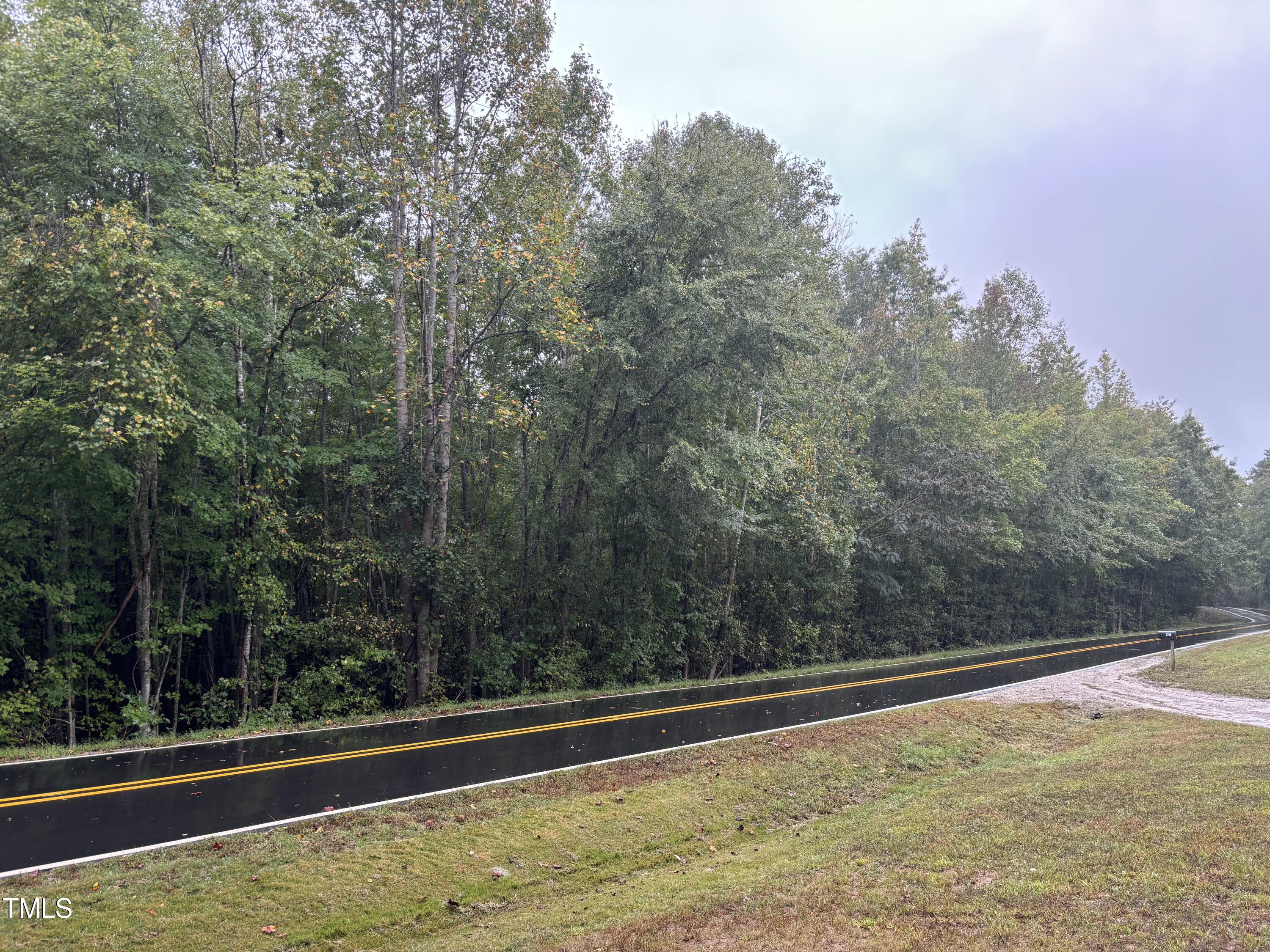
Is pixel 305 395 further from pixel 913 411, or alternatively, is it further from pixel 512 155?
pixel 913 411

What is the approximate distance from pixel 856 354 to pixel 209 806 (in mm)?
27843

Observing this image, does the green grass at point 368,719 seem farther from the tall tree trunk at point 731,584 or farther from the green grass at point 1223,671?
the green grass at point 1223,671

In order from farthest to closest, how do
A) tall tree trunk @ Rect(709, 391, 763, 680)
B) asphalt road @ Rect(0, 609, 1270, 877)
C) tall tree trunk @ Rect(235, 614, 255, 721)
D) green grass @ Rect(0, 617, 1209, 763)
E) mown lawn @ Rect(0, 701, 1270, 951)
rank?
tall tree trunk @ Rect(709, 391, 763, 680) < tall tree trunk @ Rect(235, 614, 255, 721) < green grass @ Rect(0, 617, 1209, 763) < asphalt road @ Rect(0, 609, 1270, 877) < mown lawn @ Rect(0, 701, 1270, 951)

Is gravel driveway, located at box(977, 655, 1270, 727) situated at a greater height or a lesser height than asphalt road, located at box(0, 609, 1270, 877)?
lesser

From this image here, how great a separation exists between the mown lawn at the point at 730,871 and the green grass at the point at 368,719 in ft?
16.3

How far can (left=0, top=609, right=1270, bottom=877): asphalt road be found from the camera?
294 inches

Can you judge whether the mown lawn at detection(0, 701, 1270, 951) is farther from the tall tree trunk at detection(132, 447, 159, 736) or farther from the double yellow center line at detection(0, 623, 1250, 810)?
the tall tree trunk at detection(132, 447, 159, 736)


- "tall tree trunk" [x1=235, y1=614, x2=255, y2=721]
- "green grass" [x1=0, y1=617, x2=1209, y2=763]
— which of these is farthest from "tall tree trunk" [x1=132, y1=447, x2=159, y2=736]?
"tall tree trunk" [x1=235, y1=614, x2=255, y2=721]

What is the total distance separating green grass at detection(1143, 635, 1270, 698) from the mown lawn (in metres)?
9.82

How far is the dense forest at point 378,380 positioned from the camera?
451 inches

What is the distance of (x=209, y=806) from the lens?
26.7 ft

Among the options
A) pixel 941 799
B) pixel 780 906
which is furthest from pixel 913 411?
pixel 780 906

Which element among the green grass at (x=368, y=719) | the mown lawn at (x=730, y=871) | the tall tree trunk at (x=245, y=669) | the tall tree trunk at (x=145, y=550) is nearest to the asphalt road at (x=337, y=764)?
the green grass at (x=368, y=719)

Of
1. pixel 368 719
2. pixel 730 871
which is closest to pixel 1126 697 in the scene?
pixel 730 871
